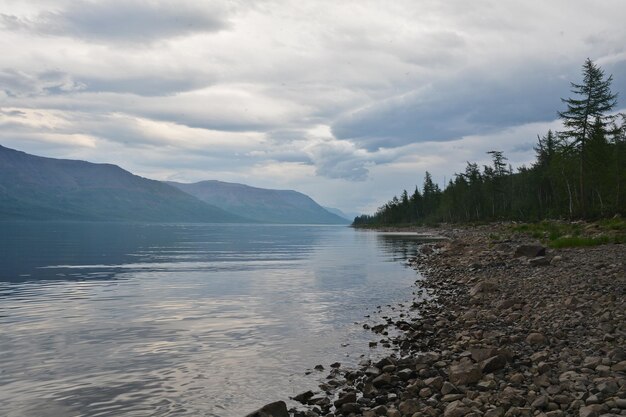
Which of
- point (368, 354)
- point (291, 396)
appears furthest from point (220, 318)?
point (291, 396)

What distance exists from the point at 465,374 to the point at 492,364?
0.88 meters

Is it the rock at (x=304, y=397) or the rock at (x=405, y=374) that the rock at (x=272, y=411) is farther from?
the rock at (x=405, y=374)

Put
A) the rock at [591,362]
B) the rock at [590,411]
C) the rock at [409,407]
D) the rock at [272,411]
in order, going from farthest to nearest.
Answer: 1. the rock at [591,362]
2. the rock at [272,411]
3. the rock at [409,407]
4. the rock at [590,411]

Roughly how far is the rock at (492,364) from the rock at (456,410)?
2280 millimetres

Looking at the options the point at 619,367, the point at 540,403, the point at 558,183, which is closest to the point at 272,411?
the point at 540,403

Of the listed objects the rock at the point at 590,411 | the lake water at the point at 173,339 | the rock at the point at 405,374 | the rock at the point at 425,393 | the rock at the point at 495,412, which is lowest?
the lake water at the point at 173,339

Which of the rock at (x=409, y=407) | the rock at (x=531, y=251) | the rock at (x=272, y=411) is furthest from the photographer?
the rock at (x=531, y=251)

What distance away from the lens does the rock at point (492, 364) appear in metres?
11.5

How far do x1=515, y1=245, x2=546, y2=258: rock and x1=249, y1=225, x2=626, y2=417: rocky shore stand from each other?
7935mm

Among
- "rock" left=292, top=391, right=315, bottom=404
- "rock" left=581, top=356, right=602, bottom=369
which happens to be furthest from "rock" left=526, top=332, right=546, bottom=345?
"rock" left=292, top=391, right=315, bottom=404

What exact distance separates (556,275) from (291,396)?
17402 mm

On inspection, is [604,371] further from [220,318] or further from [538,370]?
[220,318]

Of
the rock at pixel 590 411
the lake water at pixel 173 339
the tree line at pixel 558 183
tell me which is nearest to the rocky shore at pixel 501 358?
the rock at pixel 590 411

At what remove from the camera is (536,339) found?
13586mm
